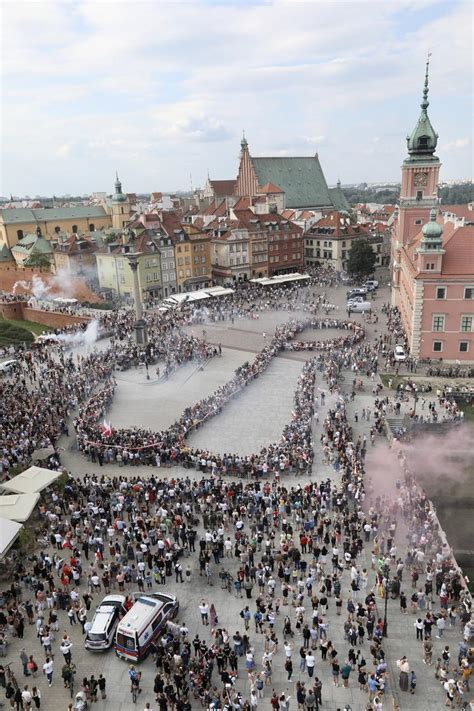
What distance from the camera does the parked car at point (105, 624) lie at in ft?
55.6

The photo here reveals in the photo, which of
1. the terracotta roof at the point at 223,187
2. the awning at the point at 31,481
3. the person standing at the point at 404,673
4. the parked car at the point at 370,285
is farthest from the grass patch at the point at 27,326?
the terracotta roof at the point at 223,187

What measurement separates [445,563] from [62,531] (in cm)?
1425

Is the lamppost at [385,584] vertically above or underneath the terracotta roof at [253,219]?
underneath

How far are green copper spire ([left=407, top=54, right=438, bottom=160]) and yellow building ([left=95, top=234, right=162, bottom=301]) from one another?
106ft

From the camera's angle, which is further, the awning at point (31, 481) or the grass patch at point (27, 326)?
the grass patch at point (27, 326)

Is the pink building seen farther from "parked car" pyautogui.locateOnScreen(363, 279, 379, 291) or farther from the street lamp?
"parked car" pyautogui.locateOnScreen(363, 279, 379, 291)

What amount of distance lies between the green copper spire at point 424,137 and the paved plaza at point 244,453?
60.4 ft

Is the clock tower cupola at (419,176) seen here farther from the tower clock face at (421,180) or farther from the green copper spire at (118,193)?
the green copper spire at (118,193)

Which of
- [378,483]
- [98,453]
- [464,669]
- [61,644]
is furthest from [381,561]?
[98,453]

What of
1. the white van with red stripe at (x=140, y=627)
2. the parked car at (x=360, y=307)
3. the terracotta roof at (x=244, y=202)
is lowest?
the parked car at (x=360, y=307)

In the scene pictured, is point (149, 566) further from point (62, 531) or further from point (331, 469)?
point (331, 469)

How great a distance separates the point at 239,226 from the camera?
79.4 meters

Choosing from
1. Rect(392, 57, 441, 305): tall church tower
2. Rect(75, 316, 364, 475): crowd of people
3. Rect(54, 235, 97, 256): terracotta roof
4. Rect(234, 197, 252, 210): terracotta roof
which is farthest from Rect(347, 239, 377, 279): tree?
Rect(75, 316, 364, 475): crowd of people

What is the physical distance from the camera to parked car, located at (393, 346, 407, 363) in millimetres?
43250
